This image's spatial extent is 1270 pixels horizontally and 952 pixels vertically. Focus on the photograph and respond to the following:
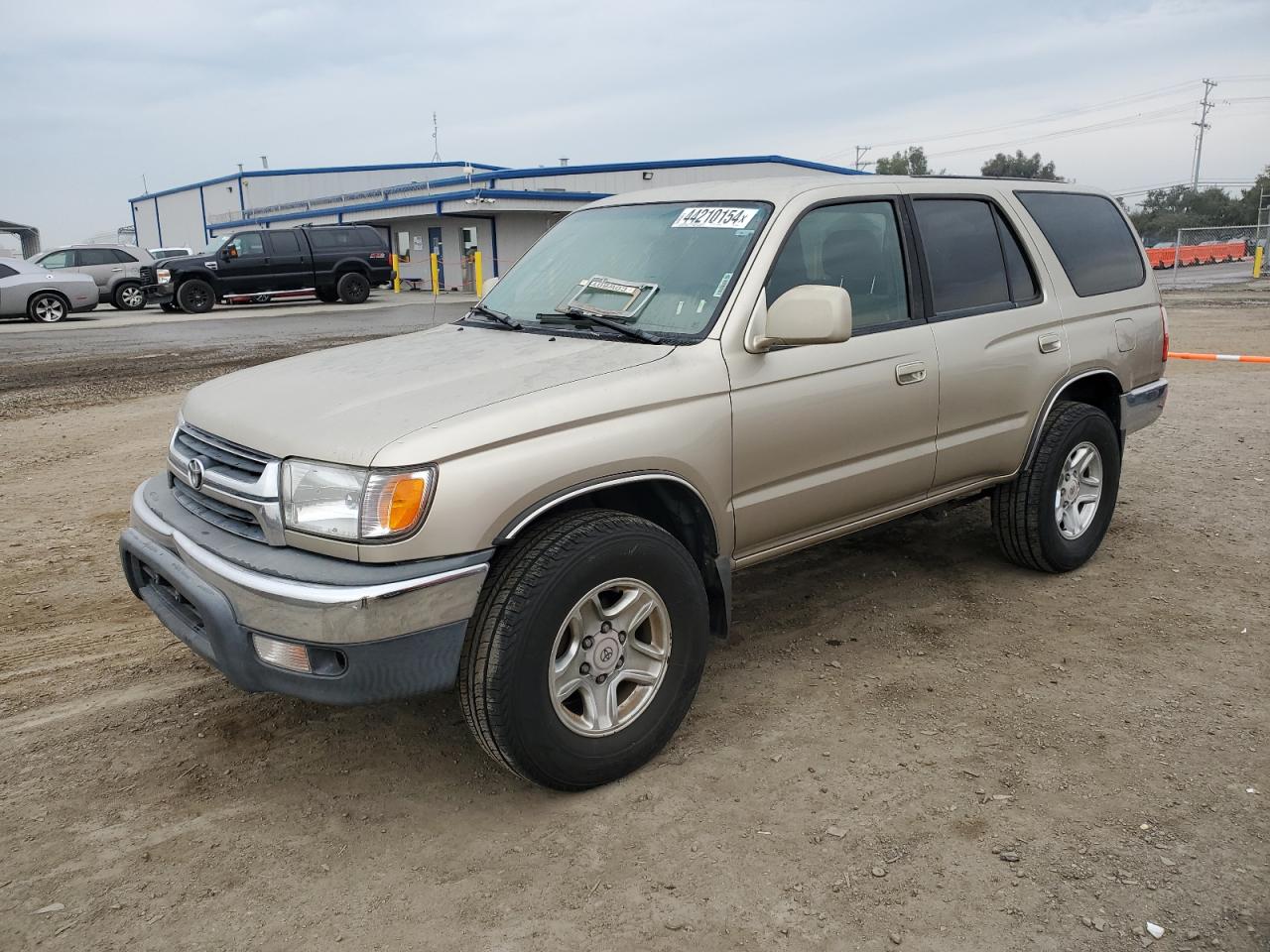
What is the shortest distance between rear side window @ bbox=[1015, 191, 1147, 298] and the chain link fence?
104 ft

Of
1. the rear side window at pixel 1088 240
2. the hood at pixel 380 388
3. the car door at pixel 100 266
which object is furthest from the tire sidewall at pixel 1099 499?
the car door at pixel 100 266

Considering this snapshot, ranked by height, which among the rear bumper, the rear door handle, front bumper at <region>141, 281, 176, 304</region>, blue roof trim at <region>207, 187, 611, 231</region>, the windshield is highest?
blue roof trim at <region>207, 187, 611, 231</region>

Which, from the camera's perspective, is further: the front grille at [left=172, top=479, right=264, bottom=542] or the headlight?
the front grille at [left=172, top=479, right=264, bottom=542]

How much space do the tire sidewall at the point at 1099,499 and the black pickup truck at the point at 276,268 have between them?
22372 mm

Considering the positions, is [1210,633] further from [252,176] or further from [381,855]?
[252,176]

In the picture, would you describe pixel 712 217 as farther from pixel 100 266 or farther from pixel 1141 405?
pixel 100 266

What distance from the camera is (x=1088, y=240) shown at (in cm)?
493

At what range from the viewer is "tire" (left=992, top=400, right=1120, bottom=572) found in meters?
4.65

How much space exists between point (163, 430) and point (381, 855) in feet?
22.3

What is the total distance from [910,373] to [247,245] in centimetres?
2306

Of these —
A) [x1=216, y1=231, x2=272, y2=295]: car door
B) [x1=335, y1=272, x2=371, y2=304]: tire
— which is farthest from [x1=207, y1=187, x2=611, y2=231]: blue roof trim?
[x1=216, y1=231, x2=272, y2=295]: car door

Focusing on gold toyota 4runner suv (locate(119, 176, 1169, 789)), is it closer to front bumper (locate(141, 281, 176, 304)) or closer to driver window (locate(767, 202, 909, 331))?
driver window (locate(767, 202, 909, 331))

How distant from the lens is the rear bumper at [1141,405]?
16.6 ft

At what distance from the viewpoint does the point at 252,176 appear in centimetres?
5778
